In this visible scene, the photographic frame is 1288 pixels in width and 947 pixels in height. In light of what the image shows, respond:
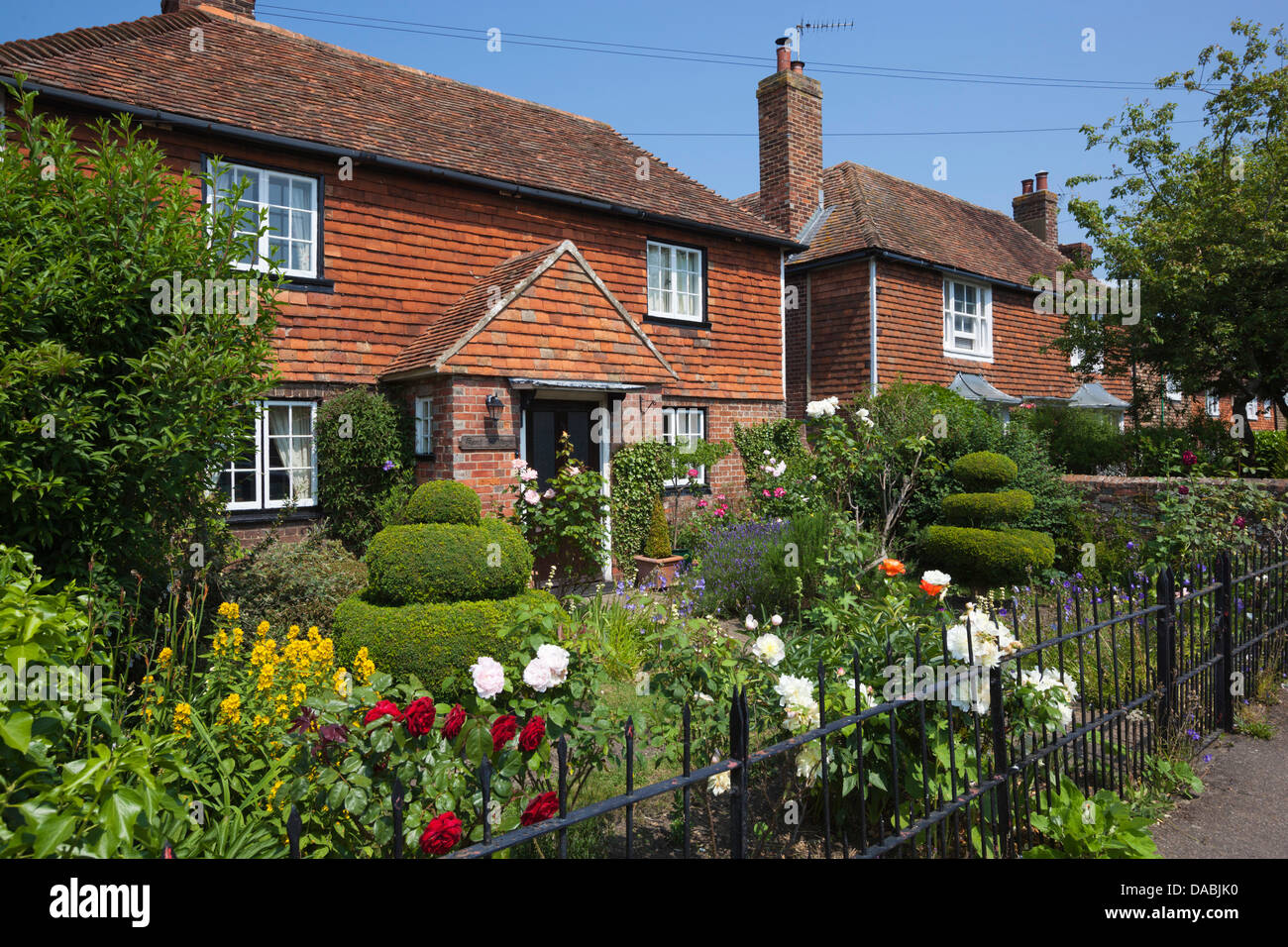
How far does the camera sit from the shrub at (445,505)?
641cm

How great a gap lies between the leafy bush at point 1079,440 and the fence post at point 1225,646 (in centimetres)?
869

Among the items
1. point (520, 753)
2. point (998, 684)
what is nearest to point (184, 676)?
point (520, 753)

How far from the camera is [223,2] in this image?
13.1m

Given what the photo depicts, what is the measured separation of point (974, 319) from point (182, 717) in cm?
2071

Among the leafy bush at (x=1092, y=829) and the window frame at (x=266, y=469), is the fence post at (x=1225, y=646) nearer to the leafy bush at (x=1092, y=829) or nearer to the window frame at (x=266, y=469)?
the leafy bush at (x=1092, y=829)

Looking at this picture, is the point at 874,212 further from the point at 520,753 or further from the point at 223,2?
the point at 520,753

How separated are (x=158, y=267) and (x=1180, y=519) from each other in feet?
35.8

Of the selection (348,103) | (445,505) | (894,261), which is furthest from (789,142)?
(445,505)

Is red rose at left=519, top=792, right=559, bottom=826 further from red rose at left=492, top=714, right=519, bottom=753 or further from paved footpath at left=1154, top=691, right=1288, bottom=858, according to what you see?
paved footpath at left=1154, top=691, right=1288, bottom=858

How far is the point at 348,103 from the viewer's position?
1207 centimetres

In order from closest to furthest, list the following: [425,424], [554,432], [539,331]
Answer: [425,424] → [539,331] → [554,432]

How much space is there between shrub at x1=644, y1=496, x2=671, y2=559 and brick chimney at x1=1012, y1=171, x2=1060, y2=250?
75.8 ft

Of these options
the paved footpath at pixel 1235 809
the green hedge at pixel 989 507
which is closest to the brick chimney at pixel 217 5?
the green hedge at pixel 989 507

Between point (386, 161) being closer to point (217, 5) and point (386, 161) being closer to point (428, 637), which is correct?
point (217, 5)
